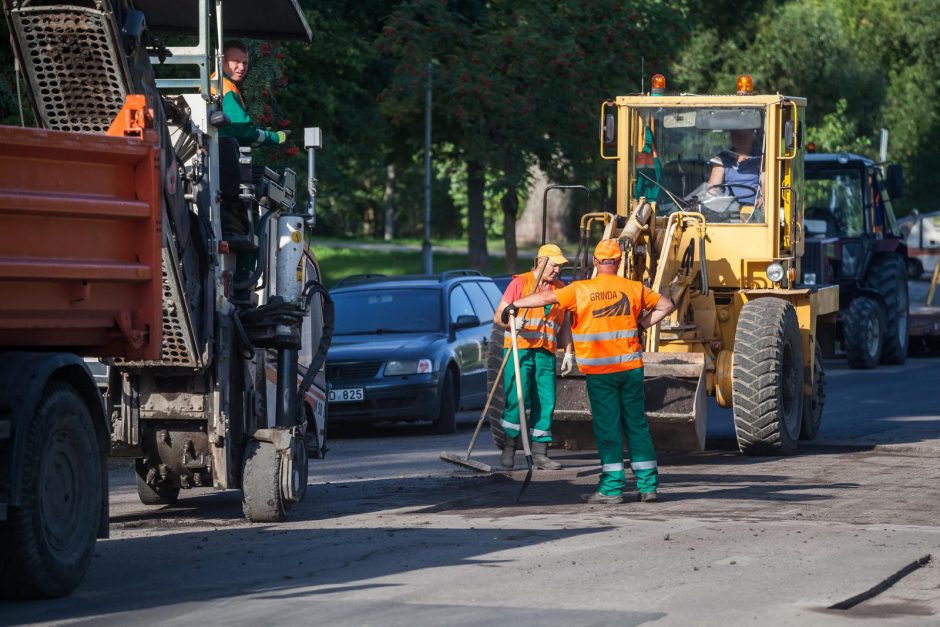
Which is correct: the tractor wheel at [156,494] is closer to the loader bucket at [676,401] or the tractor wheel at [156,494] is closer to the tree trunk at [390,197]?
the loader bucket at [676,401]

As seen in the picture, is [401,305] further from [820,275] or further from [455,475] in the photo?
[820,275]

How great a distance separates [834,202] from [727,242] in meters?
10.1

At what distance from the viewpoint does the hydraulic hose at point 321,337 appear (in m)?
11.4

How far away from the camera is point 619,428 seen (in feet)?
38.5

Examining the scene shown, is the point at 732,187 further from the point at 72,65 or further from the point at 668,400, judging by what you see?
the point at 72,65

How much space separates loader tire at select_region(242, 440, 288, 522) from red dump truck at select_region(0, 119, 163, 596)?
187cm

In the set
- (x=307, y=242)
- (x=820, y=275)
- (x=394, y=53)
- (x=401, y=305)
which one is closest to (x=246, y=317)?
(x=307, y=242)

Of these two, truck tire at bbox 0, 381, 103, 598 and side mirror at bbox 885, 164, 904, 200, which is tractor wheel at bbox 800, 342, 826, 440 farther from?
truck tire at bbox 0, 381, 103, 598

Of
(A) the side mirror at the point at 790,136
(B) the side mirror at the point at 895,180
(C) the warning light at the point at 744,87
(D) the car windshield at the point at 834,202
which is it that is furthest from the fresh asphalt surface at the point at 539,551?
(D) the car windshield at the point at 834,202

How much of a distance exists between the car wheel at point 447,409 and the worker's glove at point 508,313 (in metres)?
4.27

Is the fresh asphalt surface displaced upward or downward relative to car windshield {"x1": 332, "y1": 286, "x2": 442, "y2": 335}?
downward

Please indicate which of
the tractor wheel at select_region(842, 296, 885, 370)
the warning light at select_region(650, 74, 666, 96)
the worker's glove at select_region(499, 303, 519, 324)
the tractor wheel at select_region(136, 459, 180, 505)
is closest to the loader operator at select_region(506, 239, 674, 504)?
the worker's glove at select_region(499, 303, 519, 324)

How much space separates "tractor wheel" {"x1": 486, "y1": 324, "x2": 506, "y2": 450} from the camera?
1397 centimetres

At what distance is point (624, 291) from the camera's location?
11.8 meters
